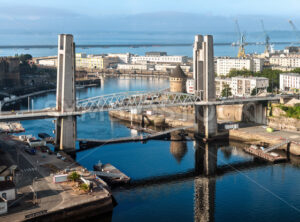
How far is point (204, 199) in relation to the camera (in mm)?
20516

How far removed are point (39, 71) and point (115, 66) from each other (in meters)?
21.3

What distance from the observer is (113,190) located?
2117 cm

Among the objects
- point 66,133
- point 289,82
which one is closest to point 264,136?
point 66,133

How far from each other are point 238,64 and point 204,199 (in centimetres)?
4621

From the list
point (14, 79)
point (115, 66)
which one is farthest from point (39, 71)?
point (115, 66)

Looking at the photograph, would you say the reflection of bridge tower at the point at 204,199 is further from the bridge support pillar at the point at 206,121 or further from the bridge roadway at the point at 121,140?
the bridge support pillar at the point at 206,121

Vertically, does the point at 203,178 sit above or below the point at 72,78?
below

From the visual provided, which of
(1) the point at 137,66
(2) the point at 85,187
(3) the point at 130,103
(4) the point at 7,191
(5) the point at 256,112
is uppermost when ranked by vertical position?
(1) the point at 137,66

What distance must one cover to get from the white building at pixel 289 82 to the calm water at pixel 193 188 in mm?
17995

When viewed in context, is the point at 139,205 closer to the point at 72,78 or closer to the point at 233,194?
the point at 233,194

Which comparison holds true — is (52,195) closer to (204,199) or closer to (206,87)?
(204,199)

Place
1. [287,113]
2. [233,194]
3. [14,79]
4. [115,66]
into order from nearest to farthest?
[233,194] < [287,113] < [14,79] < [115,66]

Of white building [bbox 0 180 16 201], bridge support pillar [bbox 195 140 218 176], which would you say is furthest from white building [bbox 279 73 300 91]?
white building [bbox 0 180 16 201]

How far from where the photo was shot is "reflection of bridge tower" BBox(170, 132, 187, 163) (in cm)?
2798
